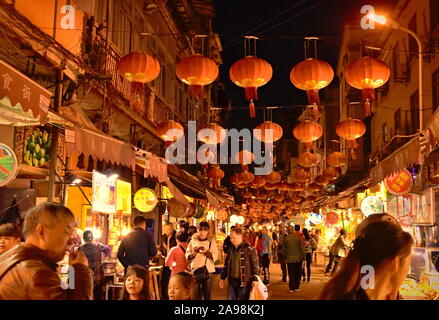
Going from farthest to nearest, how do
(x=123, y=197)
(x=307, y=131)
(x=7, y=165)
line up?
(x=307, y=131) → (x=123, y=197) → (x=7, y=165)

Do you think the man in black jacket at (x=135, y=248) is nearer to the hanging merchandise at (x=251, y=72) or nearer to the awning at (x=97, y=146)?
the awning at (x=97, y=146)

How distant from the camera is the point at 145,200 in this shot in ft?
49.9

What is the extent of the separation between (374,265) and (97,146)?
6850mm

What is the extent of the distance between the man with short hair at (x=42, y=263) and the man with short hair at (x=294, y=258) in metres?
14.2

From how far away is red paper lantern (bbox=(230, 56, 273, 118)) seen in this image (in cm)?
1063

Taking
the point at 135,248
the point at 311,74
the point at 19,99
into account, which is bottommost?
the point at 135,248

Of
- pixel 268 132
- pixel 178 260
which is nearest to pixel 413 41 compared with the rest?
pixel 268 132

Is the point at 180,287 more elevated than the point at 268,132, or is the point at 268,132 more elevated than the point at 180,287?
the point at 268,132

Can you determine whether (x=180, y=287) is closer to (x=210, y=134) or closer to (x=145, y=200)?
(x=145, y=200)

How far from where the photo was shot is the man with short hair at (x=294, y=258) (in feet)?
56.5

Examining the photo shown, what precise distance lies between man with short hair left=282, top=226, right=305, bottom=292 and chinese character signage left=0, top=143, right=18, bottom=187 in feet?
38.7

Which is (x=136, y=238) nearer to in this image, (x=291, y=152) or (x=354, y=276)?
(x=354, y=276)

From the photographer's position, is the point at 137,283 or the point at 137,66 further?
the point at 137,66
